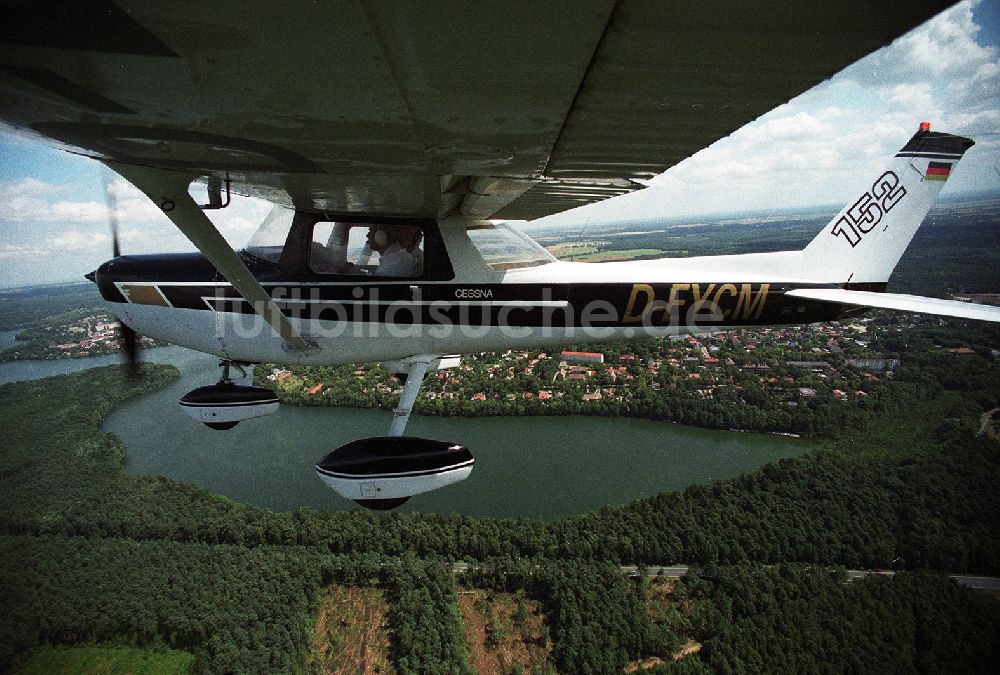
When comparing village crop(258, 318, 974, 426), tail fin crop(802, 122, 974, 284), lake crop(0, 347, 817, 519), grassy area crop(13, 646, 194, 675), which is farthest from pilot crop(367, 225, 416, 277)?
village crop(258, 318, 974, 426)

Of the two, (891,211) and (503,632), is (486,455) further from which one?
(891,211)

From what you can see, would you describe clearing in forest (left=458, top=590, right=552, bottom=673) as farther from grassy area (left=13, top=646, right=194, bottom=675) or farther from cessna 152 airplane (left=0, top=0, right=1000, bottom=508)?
cessna 152 airplane (left=0, top=0, right=1000, bottom=508)

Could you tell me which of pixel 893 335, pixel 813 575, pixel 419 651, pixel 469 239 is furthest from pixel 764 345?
pixel 469 239

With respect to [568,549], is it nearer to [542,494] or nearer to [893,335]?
[542,494]

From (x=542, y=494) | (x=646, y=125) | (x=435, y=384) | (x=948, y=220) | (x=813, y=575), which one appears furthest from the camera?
(x=948, y=220)

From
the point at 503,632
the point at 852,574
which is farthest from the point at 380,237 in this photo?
the point at 852,574

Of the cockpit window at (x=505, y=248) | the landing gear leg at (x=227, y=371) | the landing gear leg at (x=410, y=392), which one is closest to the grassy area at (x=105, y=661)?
the landing gear leg at (x=227, y=371)
